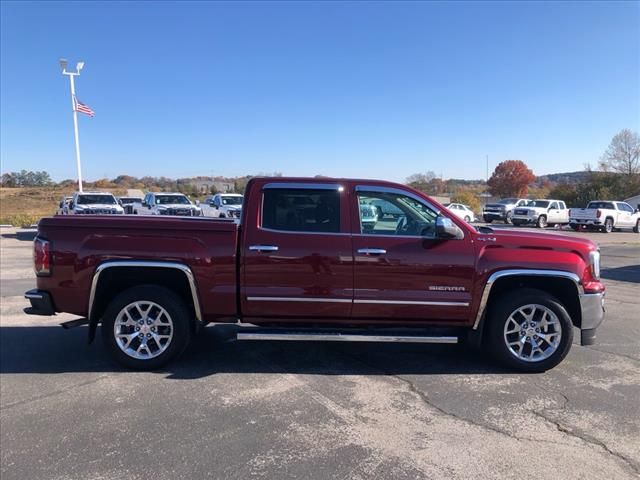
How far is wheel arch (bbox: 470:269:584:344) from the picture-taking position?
4.86 metres

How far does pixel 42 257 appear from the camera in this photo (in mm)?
4910

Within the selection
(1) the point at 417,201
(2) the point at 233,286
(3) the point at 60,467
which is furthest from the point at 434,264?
(3) the point at 60,467

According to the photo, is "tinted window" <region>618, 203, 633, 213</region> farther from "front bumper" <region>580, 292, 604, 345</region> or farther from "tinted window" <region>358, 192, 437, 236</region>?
"tinted window" <region>358, 192, 437, 236</region>

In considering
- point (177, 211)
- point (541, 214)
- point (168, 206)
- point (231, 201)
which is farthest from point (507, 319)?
point (541, 214)

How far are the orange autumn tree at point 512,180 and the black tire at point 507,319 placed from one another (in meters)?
90.5

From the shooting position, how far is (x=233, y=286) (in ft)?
16.1

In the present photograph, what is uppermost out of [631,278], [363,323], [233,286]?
[233,286]

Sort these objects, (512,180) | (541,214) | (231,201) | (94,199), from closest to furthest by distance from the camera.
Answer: (94,199) < (231,201) < (541,214) < (512,180)

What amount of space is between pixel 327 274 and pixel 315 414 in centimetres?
136

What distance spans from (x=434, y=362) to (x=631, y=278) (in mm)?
8721

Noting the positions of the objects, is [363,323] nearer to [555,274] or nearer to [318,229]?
[318,229]

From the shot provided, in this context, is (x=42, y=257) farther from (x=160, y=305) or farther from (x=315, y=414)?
(x=315, y=414)

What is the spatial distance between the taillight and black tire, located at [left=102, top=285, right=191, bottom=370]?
698 mm

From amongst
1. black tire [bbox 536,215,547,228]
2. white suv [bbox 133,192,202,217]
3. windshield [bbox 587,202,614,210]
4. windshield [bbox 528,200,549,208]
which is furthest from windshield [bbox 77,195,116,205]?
windshield [bbox 587,202,614,210]
